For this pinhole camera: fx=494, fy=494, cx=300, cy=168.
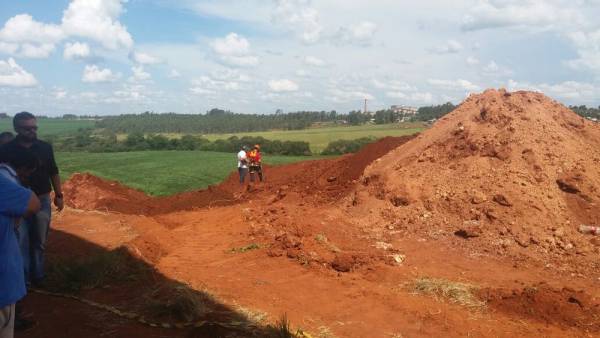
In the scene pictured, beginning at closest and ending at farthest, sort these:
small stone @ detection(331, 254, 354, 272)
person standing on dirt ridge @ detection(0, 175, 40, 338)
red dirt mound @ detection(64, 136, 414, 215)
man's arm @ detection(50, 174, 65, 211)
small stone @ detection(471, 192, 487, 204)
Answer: person standing on dirt ridge @ detection(0, 175, 40, 338) < man's arm @ detection(50, 174, 65, 211) < small stone @ detection(331, 254, 354, 272) < small stone @ detection(471, 192, 487, 204) < red dirt mound @ detection(64, 136, 414, 215)

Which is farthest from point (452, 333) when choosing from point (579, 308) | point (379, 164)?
point (379, 164)

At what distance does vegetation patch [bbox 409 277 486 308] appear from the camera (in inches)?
234

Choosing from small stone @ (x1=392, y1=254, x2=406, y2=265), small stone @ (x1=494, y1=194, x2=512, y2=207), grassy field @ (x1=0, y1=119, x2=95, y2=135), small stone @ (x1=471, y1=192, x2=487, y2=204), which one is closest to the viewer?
small stone @ (x1=392, y1=254, x2=406, y2=265)

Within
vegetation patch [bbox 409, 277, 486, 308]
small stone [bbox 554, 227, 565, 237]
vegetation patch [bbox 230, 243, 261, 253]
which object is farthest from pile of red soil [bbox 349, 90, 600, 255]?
vegetation patch [bbox 230, 243, 261, 253]

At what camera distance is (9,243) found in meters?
3.09

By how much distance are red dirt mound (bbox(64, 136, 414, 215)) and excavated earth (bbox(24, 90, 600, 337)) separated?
0.37 meters

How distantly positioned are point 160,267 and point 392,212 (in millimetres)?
4559

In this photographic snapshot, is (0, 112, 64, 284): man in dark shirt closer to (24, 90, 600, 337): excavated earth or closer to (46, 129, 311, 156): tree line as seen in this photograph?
(24, 90, 600, 337): excavated earth

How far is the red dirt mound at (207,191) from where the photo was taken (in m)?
13.5

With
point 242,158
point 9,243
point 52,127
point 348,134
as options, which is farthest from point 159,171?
point 52,127

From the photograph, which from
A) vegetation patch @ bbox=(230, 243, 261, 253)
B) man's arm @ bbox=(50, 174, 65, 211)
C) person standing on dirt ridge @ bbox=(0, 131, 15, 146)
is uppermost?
person standing on dirt ridge @ bbox=(0, 131, 15, 146)

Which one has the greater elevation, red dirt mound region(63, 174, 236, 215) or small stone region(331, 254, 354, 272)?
small stone region(331, 254, 354, 272)

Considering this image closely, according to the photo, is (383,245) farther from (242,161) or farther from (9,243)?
(242,161)

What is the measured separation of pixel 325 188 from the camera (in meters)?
13.3
